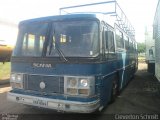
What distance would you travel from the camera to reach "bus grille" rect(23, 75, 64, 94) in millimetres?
6176

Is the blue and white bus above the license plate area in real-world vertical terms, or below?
above

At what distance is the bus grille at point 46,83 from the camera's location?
6176 mm

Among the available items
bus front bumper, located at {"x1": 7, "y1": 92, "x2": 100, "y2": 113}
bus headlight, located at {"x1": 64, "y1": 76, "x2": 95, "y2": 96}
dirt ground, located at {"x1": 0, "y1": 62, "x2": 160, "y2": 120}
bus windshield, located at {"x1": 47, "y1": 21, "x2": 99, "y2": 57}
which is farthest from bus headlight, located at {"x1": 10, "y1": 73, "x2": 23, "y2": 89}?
bus headlight, located at {"x1": 64, "y1": 76, "x2": 95, "y2": 96}

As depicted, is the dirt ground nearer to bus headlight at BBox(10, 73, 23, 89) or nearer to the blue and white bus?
the blue and white bus

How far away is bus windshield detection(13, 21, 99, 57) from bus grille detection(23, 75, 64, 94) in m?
0.55

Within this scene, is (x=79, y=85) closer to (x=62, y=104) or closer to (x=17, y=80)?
(x=62, y=104)

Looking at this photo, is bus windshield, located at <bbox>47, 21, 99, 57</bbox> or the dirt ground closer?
bus windshield, located at <bbox>47, 21, 99, 57</bbox>

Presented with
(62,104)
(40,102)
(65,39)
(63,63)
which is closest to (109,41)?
(65,39)

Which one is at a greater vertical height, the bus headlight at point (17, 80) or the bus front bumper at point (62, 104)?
the bus headlight at point (17, 80)

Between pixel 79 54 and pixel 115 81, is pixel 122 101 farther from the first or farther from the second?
pixel 79 54

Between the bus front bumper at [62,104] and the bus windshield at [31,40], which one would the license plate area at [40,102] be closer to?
the bus front bumper at [62,104]

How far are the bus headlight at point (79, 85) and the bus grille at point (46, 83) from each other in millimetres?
157

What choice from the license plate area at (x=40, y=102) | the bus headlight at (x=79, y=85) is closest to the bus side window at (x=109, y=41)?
the bus headlight at (x=79, y=85)

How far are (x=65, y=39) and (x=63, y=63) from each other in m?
0.60
